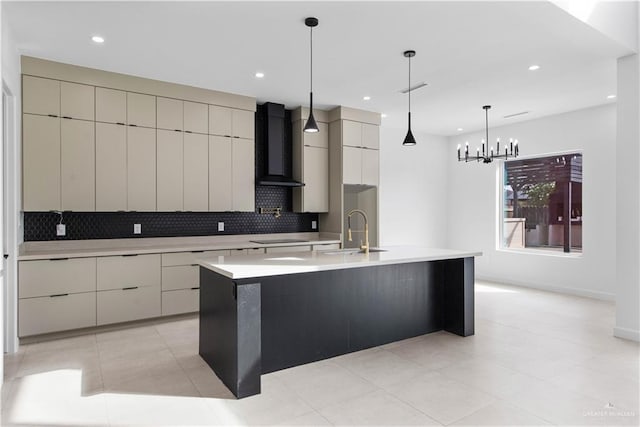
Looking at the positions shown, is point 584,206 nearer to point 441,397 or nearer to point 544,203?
point 544,203

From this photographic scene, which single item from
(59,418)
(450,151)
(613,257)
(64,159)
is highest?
(450,151)

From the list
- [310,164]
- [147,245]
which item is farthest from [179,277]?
[310,164]

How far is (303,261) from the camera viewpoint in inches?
123

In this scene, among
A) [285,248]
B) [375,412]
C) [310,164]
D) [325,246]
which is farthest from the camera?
[310,164]

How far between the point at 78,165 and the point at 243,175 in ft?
6.26

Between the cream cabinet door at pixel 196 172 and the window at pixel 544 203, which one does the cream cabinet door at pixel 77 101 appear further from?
the window at pixel 544 203

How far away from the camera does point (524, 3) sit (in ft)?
9.43

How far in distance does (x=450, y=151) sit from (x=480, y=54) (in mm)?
4323

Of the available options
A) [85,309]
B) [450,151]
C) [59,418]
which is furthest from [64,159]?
[450,151]

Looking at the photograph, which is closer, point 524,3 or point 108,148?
point 524,3

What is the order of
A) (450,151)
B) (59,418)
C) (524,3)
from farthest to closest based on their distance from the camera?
(450,151) → (524,3) → (59,418)

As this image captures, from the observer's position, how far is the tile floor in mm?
2395

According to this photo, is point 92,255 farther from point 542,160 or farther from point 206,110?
point 542,160

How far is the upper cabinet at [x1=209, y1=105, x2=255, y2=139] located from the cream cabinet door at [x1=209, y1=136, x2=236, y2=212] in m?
0.10
